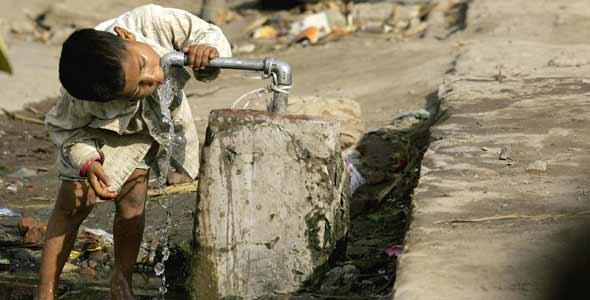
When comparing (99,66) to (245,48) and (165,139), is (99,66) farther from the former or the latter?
(245,48)

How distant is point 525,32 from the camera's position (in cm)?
799

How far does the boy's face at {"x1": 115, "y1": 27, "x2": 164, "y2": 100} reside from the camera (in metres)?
3.62

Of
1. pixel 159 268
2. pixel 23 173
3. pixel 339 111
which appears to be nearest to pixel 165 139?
pixel 159 268

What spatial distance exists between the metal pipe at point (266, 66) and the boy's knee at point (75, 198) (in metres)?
0.60

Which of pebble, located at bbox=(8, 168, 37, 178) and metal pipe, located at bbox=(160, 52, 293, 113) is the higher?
metal pipe, located at bbox=(160, 52, 293, 113)

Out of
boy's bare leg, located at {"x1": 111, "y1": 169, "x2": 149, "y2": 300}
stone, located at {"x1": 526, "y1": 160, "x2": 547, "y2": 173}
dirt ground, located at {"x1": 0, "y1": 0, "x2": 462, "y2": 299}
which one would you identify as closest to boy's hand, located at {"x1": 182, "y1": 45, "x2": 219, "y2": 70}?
boy's bare leg, located at {"x1": 111, "y1": 169, "x2": 149, "y2": 300}

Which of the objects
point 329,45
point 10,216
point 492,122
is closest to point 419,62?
point 329,45

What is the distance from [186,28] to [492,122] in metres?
1.63

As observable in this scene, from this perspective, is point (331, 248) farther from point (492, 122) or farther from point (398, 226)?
point (492, 122)

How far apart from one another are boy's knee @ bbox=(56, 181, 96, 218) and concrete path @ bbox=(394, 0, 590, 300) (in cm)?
120

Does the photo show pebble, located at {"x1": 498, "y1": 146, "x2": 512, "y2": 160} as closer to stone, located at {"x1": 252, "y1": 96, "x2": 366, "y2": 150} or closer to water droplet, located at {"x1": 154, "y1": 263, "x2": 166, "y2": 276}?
water droplet, located at {"x1": 154, "y1": 263, "x2": 166, "y2": 276}

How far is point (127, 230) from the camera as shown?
413cm

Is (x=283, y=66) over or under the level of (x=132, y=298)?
over

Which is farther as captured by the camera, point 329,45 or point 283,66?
point 329,45
